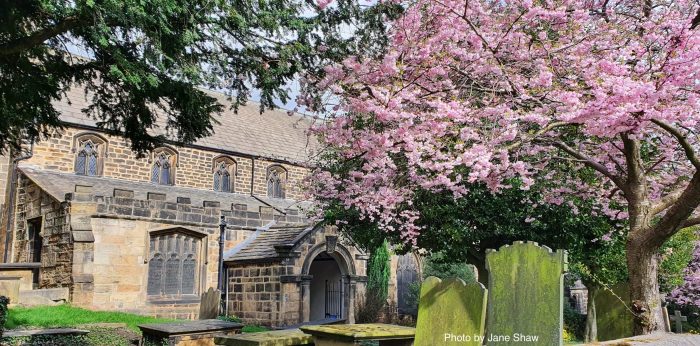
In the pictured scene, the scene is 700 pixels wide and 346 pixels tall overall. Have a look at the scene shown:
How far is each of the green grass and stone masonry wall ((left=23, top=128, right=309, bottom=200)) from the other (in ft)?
21.2

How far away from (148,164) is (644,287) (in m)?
20.1

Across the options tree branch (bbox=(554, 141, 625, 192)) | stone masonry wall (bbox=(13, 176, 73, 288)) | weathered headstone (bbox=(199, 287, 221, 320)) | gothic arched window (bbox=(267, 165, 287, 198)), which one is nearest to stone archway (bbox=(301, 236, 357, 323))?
gothic arched window (bbox=(267, 165, 287, 198))

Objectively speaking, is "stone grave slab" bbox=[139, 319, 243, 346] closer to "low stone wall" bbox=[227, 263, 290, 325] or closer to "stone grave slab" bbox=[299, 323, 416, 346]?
"stone grave slab" bbox=[299, 323, 416, 346]

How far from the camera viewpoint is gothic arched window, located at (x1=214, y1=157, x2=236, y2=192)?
86.8 ft

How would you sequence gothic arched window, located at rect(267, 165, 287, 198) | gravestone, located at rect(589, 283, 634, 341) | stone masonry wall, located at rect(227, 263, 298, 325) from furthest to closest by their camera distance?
gothic arched window, located at rect(267, 165, 287, 198)
stone masonry wall, located at rect(227, 263, 298, 325)
gravestone, located at rect(589, 283, 634, 341)

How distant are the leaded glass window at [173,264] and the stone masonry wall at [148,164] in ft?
14.4

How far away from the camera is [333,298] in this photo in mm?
23156

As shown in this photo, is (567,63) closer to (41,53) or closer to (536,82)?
(536,82)

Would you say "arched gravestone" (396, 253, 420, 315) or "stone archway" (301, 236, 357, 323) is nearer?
"stone archway" (301, 236, 357, 323)

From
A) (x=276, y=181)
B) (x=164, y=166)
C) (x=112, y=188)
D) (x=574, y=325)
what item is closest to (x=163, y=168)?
(x=164, y=166)

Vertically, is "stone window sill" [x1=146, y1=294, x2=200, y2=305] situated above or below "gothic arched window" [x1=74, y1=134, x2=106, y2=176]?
below

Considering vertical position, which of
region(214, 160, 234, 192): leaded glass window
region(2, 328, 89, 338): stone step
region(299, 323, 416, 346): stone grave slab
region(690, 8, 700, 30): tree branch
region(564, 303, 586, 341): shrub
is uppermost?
region(214, 160, 234, 192): leaded glass window

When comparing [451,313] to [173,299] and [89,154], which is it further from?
[89,154]

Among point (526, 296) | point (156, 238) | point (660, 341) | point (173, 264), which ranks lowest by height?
point (660, 341)
